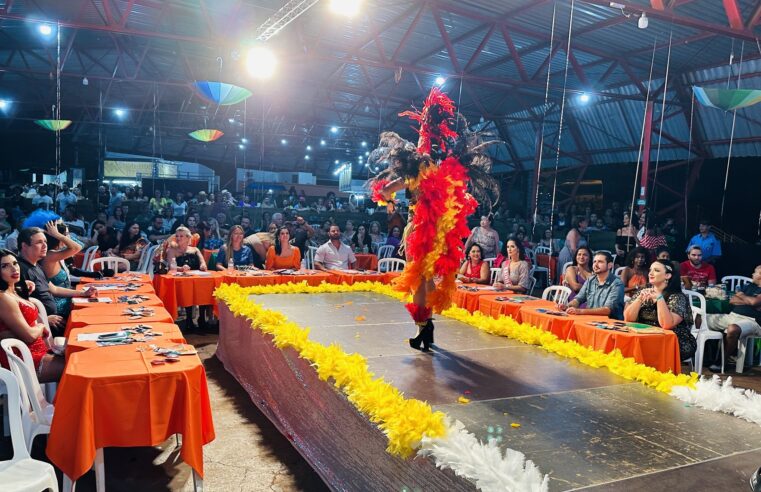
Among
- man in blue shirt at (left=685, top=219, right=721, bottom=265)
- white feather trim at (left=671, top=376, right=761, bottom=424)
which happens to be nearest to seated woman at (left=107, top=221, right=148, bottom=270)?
white feather trim at (left=671, top=376, right=761, bottom=424)

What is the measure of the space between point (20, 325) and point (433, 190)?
242cm

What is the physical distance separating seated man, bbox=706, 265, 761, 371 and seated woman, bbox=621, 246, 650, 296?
76 centimetres

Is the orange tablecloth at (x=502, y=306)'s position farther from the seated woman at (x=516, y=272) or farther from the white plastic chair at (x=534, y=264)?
the white plastic chair at (x=534, y=264)

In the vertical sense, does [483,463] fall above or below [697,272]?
below

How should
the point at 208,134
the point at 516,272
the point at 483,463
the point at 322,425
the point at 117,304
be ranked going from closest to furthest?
the point at 483,463
the point at 322,425
the point at 117,304
the point at 516,272
the point at 208,134

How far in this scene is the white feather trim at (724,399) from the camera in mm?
2494

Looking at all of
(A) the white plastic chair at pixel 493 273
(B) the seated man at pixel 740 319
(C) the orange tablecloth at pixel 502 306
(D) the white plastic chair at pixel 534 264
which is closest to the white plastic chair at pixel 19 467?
(C) the orange tablecloth at pixel 502 306

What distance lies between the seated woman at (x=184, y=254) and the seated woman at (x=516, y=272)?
3.27 m

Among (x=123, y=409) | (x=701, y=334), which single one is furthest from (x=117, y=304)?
(x=701, y=334)

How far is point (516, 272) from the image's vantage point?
557 centimetres

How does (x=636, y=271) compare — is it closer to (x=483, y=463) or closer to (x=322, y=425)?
(x=322, y=425)

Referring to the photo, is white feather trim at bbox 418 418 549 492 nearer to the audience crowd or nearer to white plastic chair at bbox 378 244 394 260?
the audience crowd

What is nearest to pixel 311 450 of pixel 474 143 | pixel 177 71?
pixel 474 143

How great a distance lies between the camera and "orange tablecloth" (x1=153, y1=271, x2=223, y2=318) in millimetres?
5316
